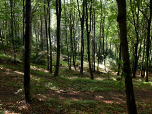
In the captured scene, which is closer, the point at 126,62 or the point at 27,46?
the point at 126,62

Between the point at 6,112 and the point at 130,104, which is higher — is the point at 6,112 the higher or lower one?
the lower one

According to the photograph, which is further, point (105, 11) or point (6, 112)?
point (105, 11)

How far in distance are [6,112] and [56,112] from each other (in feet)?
6.90

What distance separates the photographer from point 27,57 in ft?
17.8

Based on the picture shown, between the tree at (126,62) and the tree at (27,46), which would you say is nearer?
the tree at (126,62)

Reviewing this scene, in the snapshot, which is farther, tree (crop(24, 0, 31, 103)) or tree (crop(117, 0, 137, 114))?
tree (crop(24, 0, 31, 103))

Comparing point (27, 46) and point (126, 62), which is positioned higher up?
point (27, 46)

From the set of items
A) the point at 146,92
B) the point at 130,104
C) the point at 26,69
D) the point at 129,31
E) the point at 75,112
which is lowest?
the point at 146,92

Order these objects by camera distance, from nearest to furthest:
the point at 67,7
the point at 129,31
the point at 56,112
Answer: the point at 56,112
the point at 129,31
the point at 67,7

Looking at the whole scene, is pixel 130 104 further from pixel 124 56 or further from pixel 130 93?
pixel 124 56

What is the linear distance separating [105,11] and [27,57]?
A: 19190 mm

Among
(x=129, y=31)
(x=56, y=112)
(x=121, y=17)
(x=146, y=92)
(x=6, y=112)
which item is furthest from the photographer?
(x=129, y=31)

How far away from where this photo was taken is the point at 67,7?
2000 cm

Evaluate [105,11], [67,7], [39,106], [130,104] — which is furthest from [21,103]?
[105,11]
